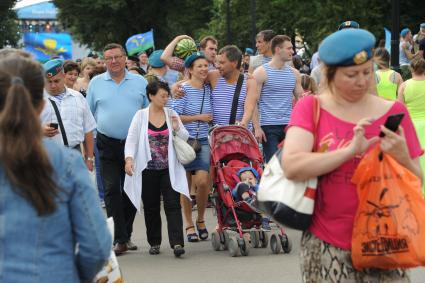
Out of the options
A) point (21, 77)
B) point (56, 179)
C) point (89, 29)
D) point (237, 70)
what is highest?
point (21, 77)

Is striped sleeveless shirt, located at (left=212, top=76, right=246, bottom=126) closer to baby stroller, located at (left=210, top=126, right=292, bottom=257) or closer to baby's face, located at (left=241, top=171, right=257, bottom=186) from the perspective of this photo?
baby stroller, located at (left=210, top=126, right=292, bottom=257)

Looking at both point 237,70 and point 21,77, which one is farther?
point 237,70

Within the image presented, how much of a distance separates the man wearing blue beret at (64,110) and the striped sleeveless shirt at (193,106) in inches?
58.3

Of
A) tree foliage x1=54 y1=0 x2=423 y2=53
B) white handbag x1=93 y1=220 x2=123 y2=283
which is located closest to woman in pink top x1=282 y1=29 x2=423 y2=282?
white handbag x1=93 y1=220 x2=123 y2=283

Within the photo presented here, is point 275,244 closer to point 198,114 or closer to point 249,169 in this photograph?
point 249,169

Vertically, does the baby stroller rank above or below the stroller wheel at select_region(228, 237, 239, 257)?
above

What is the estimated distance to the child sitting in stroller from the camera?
10.0 m

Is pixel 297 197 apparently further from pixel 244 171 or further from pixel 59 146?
pixel 244 171

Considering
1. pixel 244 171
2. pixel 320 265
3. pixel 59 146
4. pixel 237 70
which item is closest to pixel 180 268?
pixel 244 171

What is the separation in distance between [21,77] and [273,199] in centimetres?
144

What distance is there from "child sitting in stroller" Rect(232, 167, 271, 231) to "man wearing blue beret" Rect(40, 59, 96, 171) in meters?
1.48

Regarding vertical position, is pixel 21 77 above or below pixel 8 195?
above

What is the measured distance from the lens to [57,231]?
3.84 metres

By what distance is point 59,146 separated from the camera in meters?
3.90
